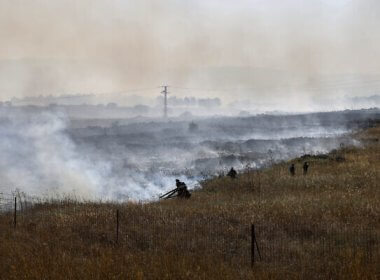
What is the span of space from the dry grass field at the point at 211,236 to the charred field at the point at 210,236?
4 centimetres

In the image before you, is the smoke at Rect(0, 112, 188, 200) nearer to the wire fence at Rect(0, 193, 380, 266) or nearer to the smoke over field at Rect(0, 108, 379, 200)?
the smoke over field at Rect(0, 108, 379, 200)

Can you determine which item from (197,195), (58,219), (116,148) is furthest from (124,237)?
(116,148)

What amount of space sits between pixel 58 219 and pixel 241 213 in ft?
24.1

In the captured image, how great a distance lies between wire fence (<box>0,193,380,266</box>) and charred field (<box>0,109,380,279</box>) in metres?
0.04

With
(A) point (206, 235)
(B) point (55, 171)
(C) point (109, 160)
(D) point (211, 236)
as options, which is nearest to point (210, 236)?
(D) point (211, 236)

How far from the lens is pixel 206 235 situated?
15.1 metres

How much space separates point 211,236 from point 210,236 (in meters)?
0.04

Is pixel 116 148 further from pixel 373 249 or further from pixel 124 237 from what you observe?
pixel 373 249

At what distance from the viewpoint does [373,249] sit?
12.9 m

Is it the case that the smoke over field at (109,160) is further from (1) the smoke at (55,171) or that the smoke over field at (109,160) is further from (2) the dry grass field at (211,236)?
(2) the dry grass field at (211,236)

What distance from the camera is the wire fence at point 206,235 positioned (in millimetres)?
12727

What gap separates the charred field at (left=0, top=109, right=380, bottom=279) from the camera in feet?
34.3

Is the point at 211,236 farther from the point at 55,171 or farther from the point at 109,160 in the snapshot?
the point at 109,160

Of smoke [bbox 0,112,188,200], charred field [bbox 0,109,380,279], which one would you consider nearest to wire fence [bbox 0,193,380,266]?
charred field [bbox 0,109,380,279]
